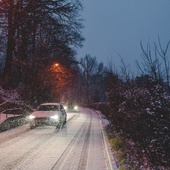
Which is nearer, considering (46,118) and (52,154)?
(52,154)

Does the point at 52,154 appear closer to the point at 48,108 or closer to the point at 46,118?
the point at 46,118

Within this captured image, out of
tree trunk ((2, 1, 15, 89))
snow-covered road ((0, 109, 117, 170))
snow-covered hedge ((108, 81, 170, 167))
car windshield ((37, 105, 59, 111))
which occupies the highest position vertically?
tree trunk ((2, 1, 15, 89))

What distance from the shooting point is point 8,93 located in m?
31.9

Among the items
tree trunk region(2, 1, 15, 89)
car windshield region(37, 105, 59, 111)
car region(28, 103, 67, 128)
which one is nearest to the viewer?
car region(28, 103, 67, 128)

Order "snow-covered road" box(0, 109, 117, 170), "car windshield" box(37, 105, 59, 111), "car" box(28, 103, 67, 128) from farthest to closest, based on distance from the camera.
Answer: "car windshield" box(37, 105, 59, 111), "car" box(28, 103, 67, 128), "snow-covered road" box(0, 109, 117, 170)

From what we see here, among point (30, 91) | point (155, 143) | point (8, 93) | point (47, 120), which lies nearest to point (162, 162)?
point (155, 143)

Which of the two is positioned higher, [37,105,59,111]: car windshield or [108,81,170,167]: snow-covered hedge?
[37,105,59,111]: car windshield

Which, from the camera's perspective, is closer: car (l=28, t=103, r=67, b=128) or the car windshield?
car (l=28, t=103, r=67, b=128)

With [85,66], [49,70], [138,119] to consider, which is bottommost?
[138,119]

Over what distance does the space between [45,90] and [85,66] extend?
238 ft

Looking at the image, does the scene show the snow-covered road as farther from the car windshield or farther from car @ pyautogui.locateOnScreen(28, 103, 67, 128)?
the car windshield

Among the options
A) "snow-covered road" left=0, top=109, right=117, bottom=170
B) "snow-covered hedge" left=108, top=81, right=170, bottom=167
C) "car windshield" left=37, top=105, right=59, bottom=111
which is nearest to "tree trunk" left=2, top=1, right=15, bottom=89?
"car windshield" left=37, top=105, right=59, bottom=111

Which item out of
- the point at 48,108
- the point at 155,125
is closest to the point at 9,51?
the point at 48,108

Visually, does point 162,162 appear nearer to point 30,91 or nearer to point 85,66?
point 30,91
